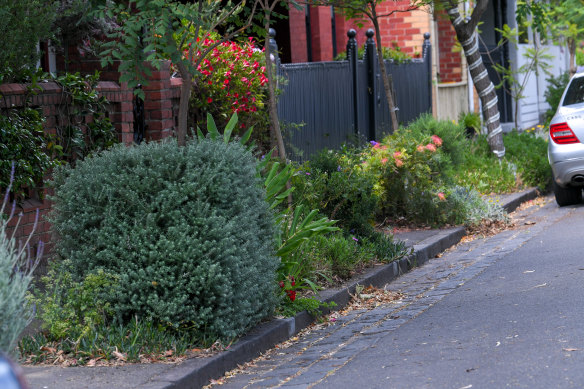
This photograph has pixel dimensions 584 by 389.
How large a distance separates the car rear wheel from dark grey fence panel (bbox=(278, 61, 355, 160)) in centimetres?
304

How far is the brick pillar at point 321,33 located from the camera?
17.1 meters

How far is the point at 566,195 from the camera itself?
1252 cm

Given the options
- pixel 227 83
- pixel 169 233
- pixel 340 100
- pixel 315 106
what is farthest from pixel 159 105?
pixel 340 100

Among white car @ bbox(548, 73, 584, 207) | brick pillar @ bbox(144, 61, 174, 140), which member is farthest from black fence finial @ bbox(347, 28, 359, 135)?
brick pillar @ bbox(144, 61, 174, 140)

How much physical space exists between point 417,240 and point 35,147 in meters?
4.48

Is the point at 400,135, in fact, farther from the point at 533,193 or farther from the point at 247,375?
the point at 247,375

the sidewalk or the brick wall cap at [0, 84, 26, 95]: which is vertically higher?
the brick wall cap at [0, 84, 26, 95]

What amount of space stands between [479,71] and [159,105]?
7.55 m

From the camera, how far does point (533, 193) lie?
45.8ft

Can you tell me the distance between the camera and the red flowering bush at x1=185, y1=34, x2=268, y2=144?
31.8 feet

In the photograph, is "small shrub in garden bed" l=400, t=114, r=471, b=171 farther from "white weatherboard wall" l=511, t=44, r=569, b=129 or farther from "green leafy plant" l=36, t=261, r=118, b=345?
"white weatherboard wall" l=511, t=44, r=569, b=129

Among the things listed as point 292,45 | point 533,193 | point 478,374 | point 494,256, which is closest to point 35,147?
point 478,374

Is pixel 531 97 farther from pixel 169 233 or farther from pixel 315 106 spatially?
pixel 169 233

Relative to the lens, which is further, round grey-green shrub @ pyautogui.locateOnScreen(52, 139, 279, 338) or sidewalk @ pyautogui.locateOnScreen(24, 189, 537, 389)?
round grey-green shrub @ pyautogui.locateOnScreen(52, 139, 279, 338)
